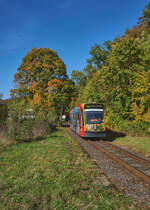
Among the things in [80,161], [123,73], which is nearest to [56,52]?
[123,73]

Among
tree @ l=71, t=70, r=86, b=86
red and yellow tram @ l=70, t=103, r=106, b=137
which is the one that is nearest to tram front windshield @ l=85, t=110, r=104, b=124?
red and yellow tram @ l=70, t=103, r=106, b=137

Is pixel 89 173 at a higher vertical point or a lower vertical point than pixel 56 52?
lower

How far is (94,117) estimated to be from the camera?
14352 millimetres

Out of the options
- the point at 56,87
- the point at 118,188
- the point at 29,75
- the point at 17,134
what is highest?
the point at 29,75

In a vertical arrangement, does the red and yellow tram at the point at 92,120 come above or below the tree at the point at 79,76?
below

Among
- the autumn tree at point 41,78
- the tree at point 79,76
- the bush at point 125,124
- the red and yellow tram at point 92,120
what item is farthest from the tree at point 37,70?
the tree at point 79,76

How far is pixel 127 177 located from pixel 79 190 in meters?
2.17

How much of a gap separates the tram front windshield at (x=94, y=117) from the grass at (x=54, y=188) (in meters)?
6.93

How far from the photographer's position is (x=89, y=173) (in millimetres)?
6191

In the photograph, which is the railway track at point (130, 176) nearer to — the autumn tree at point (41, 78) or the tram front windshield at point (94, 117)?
the tram front windshield at point (94, 117)

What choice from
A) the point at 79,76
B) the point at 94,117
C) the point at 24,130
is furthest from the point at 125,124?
the point at 79,76

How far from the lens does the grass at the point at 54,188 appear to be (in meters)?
3.97

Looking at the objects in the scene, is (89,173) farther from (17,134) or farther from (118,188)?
(17,134)

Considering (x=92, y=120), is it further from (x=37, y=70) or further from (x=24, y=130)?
(x=37, y=70)
